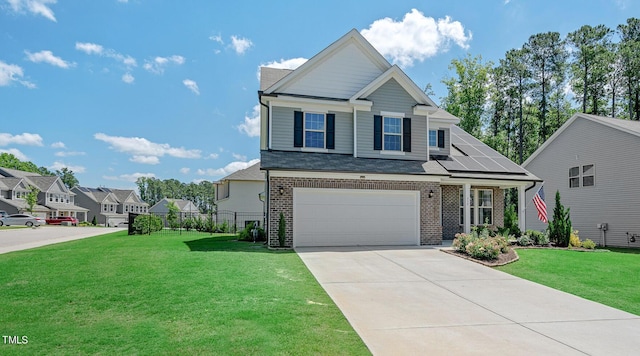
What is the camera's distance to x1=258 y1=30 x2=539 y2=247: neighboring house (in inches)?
570

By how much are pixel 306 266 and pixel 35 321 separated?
6030 mm

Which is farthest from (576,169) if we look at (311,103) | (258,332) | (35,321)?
(35,321)

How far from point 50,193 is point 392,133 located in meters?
58.5

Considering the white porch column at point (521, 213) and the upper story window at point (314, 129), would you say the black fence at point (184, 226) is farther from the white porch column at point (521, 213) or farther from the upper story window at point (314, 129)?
the white porch column at point (521, 213)

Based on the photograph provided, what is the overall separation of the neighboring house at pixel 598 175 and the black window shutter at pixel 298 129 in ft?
55.5

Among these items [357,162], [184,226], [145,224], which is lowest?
[184,226]

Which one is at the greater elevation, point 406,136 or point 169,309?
point 406,136

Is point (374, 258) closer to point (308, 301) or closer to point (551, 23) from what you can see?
point (308, 301)

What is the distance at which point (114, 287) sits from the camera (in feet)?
24.6

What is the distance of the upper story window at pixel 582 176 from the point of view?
71.8ft

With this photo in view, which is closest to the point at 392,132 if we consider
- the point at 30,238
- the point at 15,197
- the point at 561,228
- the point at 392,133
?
the point at 392,133

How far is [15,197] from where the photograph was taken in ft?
168

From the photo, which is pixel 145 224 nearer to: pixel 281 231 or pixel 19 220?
pixel 281 231

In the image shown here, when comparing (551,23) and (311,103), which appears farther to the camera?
(551,23)
